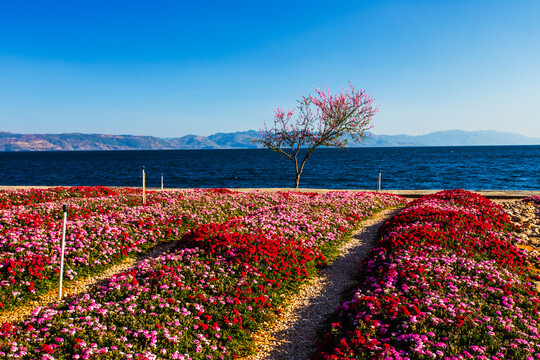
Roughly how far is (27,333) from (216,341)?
3.96 metres

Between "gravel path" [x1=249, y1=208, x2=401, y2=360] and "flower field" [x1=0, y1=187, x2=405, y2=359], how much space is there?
40 centimetres

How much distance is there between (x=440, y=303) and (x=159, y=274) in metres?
7.72

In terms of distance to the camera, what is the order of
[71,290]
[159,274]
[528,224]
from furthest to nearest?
[528,224] → [71,290] → [159,274]

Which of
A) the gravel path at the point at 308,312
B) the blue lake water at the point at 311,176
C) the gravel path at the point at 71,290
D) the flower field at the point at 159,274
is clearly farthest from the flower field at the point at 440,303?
the blue lake water at the point at 311,176

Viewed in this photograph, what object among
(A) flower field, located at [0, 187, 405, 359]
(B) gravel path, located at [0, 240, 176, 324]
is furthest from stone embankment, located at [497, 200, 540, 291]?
(B) gravel path, located at [0, 240, 176, 324]

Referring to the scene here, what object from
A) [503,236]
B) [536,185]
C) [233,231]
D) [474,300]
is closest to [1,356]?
[233,231]

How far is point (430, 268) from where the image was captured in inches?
423

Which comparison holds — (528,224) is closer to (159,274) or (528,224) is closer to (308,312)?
(308,312)

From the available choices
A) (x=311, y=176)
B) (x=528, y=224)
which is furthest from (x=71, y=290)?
(x=311, y=176)

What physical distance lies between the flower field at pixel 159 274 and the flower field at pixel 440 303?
2.44m

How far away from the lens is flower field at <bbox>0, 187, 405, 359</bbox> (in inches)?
282

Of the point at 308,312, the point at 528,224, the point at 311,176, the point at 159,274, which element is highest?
the point at 528,224

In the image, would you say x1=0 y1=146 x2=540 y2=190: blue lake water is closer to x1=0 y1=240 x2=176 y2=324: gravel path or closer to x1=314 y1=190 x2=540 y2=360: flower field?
x1=314 y1=190 x2=540 y2=360: flower field

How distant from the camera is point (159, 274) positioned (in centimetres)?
1004
